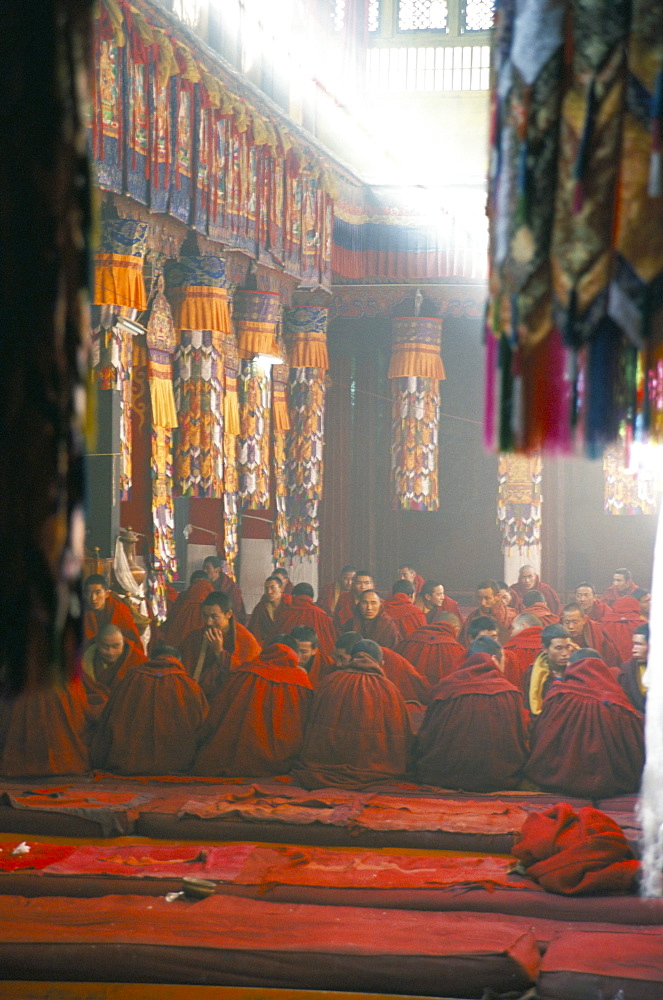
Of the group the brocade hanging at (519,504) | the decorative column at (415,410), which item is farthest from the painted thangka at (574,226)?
the brocade hanging at (519,504)

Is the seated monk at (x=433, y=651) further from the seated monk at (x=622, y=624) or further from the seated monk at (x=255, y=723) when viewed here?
the seated monk at (x=255, y=723)

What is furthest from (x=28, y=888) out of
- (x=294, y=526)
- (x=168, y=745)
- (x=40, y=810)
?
(x=294, y=526)

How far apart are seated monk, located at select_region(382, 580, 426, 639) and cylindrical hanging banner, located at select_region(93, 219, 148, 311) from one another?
3769 mm

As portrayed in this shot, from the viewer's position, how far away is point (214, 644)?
25.5 feet

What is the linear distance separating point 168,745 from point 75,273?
18.9ft

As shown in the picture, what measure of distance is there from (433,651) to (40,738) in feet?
10.0

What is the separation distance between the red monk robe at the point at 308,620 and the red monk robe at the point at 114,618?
2021 millimetres

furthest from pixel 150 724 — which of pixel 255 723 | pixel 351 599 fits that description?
pixel 351 599

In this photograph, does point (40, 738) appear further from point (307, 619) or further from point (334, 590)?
point (334, 590)

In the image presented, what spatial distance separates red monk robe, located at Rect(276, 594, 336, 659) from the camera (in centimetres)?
930

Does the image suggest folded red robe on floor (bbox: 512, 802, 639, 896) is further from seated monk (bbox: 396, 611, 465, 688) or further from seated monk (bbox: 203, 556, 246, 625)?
seated monk (bbox: 203, 556, 246, 625)

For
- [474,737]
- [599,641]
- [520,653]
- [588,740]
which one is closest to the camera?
[588,740]

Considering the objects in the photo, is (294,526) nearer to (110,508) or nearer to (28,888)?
(110,508)

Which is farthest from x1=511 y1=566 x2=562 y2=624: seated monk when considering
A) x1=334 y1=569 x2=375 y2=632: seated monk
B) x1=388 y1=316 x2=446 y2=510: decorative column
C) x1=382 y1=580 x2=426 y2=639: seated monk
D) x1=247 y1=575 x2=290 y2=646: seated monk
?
x1=247 y1=575 x2=290 y2=646: seated monk
